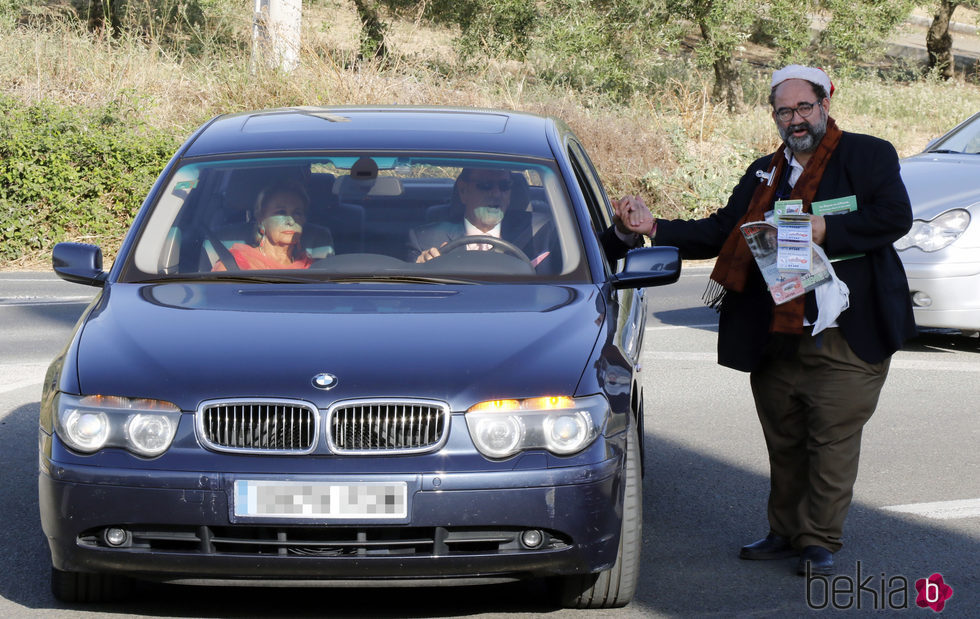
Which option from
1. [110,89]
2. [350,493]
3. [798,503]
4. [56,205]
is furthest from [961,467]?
[110,89]

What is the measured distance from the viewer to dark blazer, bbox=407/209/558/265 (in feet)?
17.1

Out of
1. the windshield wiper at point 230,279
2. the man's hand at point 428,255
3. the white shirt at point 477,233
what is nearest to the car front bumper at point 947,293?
the white shirt at point 477,233

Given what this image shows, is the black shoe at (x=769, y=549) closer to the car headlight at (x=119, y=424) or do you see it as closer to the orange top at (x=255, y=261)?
the orange top at (x=255, y=261)

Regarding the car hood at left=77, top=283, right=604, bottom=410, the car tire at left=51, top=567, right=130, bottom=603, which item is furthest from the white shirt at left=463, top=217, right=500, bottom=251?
the car tire at left=51, top=567, right=130, bottom=603

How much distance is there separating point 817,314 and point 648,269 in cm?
63

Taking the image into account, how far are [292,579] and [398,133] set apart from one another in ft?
7.53

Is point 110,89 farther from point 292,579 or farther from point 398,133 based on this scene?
point 292,579

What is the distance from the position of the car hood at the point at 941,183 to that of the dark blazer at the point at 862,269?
180 inches

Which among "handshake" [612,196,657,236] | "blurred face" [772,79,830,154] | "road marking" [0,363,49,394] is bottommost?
"road marking" [0,363,49,394]

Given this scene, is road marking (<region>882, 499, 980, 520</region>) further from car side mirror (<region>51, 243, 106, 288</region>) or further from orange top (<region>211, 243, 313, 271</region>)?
car side mirror (<region>51, 243, 106, 288</region>)

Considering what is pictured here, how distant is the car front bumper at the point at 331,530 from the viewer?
3.84 meters

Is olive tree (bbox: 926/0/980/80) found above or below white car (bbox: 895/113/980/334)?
above

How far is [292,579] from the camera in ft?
13.0

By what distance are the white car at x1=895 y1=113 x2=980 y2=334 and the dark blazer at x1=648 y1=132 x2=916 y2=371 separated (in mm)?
4402
